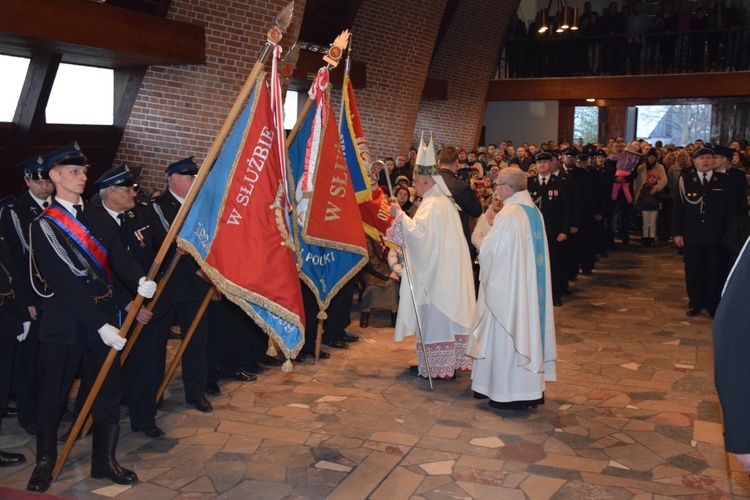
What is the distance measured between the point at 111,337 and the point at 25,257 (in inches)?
68.3

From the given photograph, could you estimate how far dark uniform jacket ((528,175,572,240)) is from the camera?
10859 mm

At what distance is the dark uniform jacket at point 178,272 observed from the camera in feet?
20.4

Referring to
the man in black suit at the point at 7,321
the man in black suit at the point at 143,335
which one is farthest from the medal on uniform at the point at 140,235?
the man in black suit at the point at 7,321

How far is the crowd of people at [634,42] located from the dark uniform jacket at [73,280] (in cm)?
1830

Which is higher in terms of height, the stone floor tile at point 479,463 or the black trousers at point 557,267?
the black trousers at point 557,267

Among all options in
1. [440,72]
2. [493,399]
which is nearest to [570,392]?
[493,399]

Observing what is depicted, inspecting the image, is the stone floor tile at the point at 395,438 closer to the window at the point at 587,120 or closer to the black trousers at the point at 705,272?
the black trousers at the point at 705,272

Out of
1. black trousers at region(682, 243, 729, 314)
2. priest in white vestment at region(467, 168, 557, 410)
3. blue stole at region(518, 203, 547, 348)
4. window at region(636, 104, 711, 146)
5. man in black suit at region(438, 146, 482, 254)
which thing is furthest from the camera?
window at region(636, 104, 711, 146)

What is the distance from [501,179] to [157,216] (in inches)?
108

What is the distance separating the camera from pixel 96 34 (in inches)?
364

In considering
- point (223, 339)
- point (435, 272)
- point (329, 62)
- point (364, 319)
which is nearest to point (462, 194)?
point (435, 272)

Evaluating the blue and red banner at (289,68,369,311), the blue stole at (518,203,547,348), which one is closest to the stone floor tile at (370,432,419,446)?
the blue and red banner at (289,68,369,311)

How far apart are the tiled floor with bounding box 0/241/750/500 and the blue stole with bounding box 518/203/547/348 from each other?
0.77 meters

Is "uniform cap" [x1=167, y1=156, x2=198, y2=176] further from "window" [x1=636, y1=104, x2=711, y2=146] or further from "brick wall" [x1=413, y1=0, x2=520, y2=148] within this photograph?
"window" [x1=636, y1=104, x2=711, y2=146]
